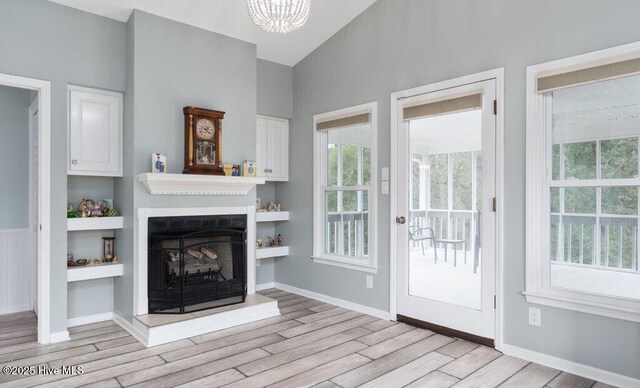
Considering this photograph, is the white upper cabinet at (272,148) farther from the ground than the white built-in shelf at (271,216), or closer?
farther from the ground

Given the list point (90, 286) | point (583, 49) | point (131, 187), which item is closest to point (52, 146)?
point (131, 187)

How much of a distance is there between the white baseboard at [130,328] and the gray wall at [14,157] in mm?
1523

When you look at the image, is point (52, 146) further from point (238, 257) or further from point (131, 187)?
point (238, 257)

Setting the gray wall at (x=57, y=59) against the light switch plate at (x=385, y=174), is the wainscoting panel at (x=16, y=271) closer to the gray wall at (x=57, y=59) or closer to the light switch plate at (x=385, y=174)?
the gray wall at (x=57, y=59)

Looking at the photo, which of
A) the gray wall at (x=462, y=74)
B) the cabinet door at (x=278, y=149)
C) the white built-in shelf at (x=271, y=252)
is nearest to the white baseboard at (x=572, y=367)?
the gray wall at (x=462, y=74)

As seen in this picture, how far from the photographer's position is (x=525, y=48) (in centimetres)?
305

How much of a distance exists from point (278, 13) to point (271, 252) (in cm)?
310

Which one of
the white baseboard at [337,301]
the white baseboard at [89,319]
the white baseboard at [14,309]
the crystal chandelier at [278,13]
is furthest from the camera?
the white baseboard at [14,309]

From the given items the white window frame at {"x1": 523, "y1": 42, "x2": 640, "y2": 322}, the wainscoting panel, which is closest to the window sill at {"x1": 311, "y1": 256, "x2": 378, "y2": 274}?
the white window frame at {"x1": 523, "y1": 42, "x2": 640, "y2": 322}

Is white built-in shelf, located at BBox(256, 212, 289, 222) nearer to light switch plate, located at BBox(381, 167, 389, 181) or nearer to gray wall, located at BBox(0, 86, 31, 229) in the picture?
light switch plate, located at BBox(381, 167, 389, 181)

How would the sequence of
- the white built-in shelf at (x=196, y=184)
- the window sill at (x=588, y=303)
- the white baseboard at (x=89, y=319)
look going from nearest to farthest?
the window sill at (x=588, y=303) < the white built-in shelf at (x=196, y=184) < the white baseboard at (x=89, y=319)

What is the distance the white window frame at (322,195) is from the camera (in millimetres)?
4121

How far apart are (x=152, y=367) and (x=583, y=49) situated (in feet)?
12.2

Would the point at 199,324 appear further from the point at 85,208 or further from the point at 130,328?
the point at 85,208
